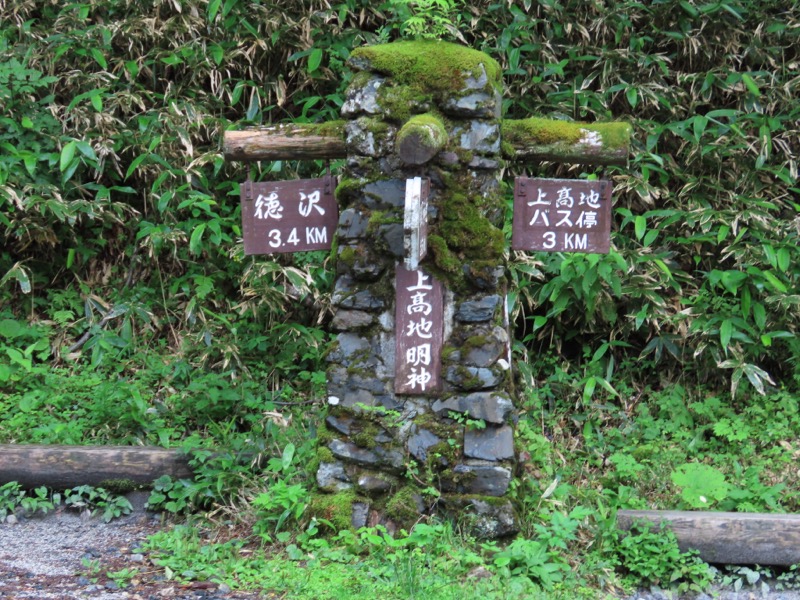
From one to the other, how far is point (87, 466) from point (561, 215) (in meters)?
3.18

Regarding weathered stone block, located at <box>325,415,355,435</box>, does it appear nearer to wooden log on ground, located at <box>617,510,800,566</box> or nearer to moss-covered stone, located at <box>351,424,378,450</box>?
moss-covered stone, located at <box>351,424,378,450</box>

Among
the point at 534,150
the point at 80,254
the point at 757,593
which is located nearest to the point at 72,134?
the point at 80,254

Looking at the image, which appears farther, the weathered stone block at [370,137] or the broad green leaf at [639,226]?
the broad green leaf at [639,226]

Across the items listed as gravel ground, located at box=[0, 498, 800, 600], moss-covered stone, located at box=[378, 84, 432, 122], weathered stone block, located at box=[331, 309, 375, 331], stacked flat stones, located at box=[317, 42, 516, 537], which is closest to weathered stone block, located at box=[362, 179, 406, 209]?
stacked flat stones, located at box=[317, 42, 516, 537]

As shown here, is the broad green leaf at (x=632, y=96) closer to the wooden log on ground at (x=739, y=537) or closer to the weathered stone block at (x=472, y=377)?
the weathered stone block at (x=472, y=377)

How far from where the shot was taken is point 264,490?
5.11 m

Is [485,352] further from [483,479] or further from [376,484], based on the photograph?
[376,484]

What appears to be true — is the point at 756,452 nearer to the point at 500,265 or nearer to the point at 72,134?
the point at 500,265

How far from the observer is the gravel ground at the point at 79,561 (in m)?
4.14

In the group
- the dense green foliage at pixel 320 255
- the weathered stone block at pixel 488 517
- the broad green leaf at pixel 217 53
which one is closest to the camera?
the weathered stone block at pixel 488 517

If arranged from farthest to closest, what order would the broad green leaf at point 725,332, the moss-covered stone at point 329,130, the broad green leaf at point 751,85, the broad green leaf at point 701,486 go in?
1. the broad green leaf at point 751,85
2. the broad green leaf at point 725,332
3. the broad green leaf at point 701,486
4. the moss-covered stone at point 329,130

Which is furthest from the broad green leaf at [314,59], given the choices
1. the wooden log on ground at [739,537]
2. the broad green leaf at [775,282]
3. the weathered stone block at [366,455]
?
the wooden log on ground at [739,537]

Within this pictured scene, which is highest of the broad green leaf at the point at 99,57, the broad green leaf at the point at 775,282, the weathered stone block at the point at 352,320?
the broad green leaf at the point at 99,57

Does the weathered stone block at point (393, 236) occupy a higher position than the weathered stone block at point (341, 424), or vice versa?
the weathered stone block at point (393, 236)
